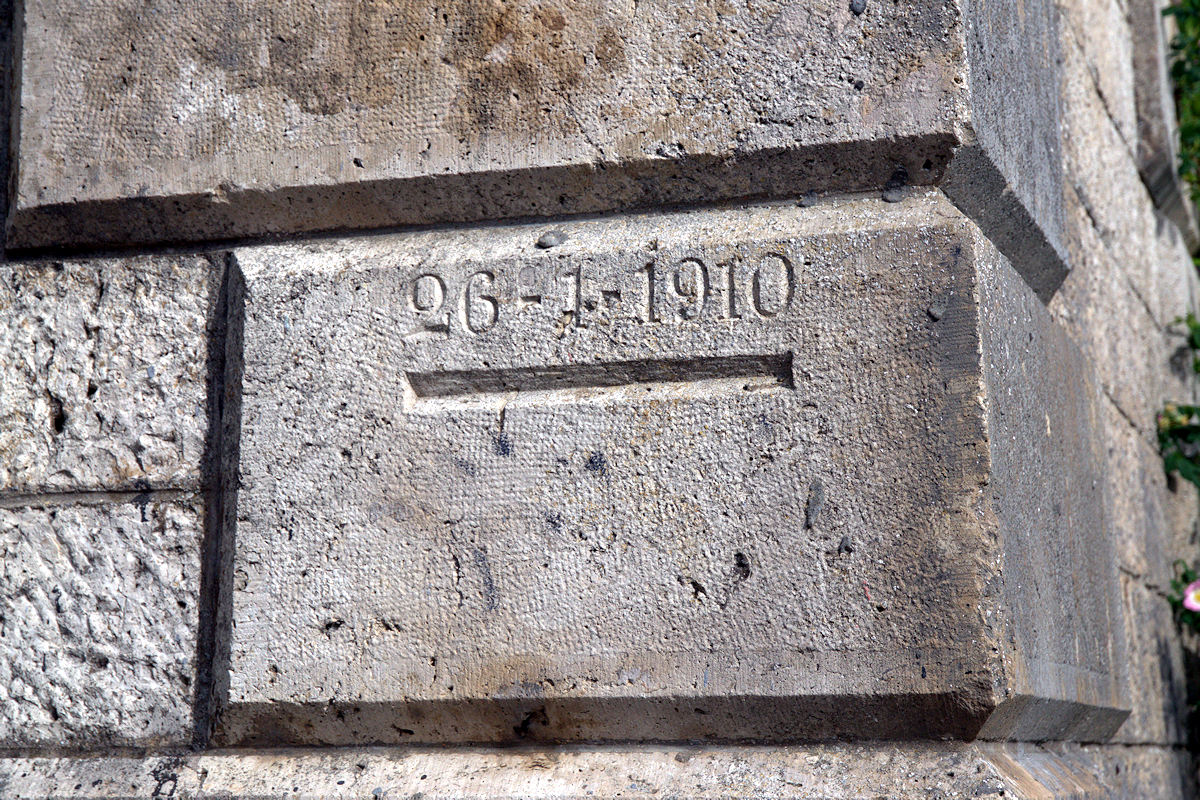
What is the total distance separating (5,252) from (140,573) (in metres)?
0.67

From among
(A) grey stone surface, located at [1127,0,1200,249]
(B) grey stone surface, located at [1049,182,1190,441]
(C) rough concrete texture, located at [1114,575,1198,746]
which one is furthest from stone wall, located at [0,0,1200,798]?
(A) grey stone surface, located at [1127,0,1200,249]

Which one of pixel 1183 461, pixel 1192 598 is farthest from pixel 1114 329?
pixel 1192 598

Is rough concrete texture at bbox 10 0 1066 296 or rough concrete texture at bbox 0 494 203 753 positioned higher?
rough concrete texture at bbox 10 0 1066 296

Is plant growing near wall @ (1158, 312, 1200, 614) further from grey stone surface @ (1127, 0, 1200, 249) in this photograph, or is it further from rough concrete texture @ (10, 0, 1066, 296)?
rough concrete texture @ (10, 0, 1066, 296)

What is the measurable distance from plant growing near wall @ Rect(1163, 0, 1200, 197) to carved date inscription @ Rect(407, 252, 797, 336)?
7.60 ft

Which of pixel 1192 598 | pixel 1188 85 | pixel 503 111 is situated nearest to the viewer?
pixel 503 111

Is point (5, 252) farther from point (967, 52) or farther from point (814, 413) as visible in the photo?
point (967, 52)

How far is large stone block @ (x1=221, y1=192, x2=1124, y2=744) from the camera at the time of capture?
4.57ft

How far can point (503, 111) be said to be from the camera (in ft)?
5.31

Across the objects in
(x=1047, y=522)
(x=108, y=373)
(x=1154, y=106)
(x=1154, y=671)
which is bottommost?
Answer: (x=1154, y=671)

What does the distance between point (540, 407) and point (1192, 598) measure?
206 cm

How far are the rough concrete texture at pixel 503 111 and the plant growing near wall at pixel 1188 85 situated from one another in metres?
1.57

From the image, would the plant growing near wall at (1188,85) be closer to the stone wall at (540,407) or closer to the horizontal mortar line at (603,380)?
the stone wall at (540,407)

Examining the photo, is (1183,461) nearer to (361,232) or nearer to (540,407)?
(540,407)
